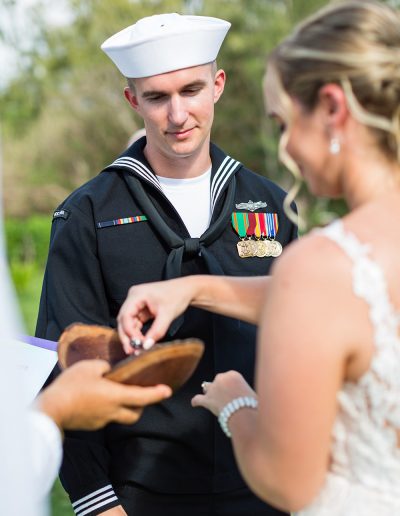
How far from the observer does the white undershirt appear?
311cm

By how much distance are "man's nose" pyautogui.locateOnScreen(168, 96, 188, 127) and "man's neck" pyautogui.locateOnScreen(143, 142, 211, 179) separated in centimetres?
16

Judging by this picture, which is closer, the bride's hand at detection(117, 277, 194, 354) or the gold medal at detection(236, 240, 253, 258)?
the bride's hand at detection(117, 277, 194, 354)

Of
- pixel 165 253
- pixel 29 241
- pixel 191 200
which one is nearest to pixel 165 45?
pixel 191 200

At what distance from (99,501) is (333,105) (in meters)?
1.72

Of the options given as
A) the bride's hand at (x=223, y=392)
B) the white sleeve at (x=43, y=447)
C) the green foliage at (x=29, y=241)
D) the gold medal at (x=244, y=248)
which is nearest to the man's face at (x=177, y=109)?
the gold medal at (x=244, y=248)

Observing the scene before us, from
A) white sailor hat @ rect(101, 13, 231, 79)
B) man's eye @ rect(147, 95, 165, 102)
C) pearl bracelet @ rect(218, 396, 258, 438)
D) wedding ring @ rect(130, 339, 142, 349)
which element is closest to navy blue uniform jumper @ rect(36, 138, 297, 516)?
man's eye @ rect(147, 95, 165, 102)

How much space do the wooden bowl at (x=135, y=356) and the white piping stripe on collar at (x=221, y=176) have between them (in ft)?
3.20

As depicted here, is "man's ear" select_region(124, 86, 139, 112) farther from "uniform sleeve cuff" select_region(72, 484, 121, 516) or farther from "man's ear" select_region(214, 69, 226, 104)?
"uniform sleeve cuff" select_region(72, 484, 121, 516)

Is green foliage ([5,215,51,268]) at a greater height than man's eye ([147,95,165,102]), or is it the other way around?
man's eye ([147,95,165,102])

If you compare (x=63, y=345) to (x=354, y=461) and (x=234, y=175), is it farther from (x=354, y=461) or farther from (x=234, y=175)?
(x=234, y=175)

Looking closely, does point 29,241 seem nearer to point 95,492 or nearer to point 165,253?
point 165,253

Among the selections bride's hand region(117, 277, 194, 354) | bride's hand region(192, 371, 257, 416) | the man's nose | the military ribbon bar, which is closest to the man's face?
the man's nose

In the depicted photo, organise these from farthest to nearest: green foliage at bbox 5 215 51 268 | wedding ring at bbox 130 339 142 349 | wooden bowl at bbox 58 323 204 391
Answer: green foliage at bbox 5 215 51 268, wedding ring at bbox 130 339 142 349, wooden bowl at bbox 58 323 204 391

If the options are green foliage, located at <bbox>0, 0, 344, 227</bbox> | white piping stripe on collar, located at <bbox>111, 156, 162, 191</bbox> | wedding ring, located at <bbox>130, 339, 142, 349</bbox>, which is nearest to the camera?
wedding ring, located at <bbox>130, 339, 142, 349</bbox>
